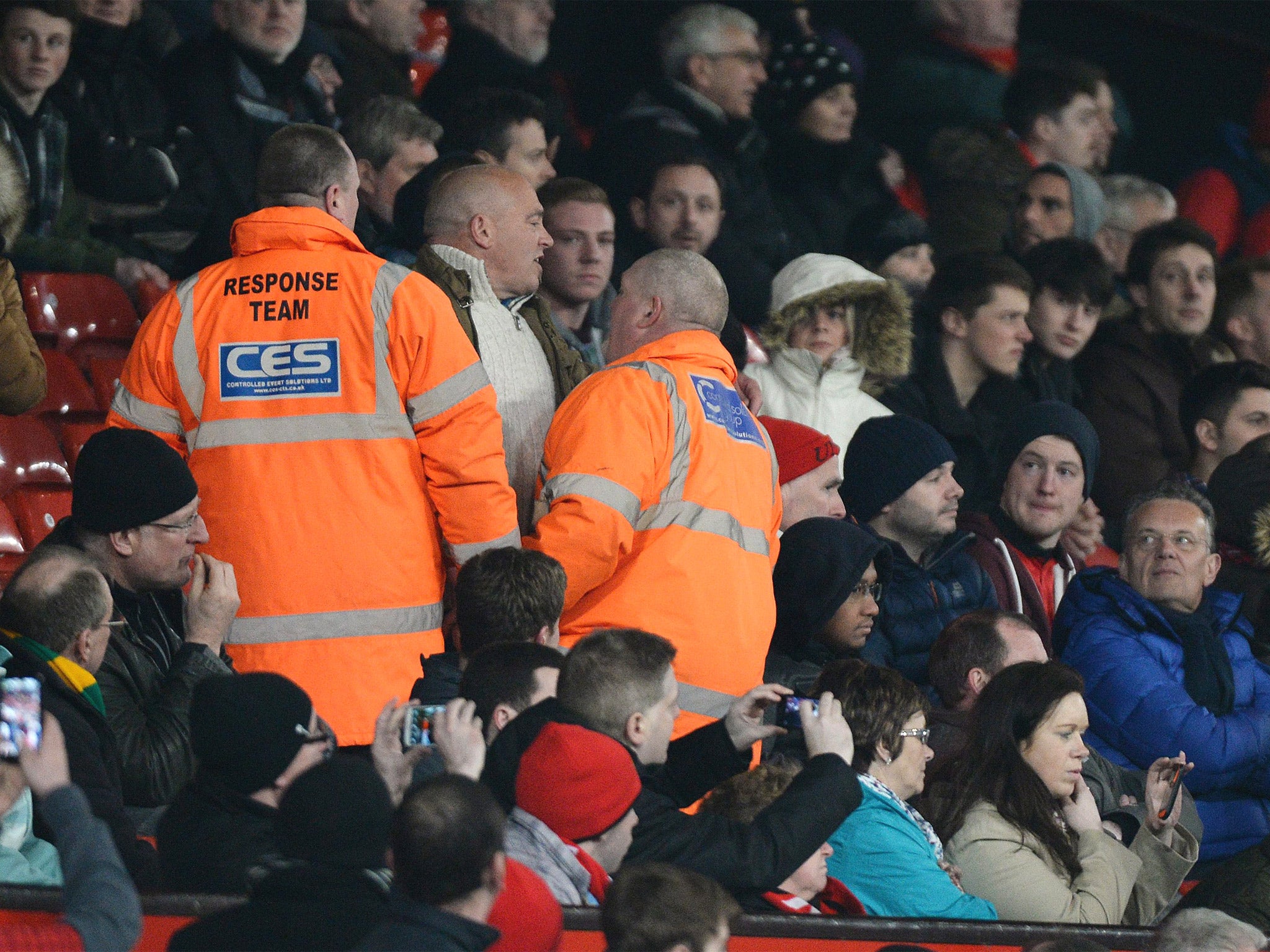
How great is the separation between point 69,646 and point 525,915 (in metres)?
1.31

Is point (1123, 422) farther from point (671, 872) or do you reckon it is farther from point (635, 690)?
point (671, 872)

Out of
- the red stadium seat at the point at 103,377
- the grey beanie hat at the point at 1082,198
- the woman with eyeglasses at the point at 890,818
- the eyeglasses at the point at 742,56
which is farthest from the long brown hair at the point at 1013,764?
the grey beanie hat at the point at 1082,198

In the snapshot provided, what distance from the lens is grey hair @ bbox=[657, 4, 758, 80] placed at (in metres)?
8.95

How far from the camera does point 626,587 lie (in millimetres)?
5117

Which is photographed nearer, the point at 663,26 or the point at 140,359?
the point at 140,359

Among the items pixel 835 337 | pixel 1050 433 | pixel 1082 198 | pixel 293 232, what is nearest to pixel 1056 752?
pixel 1050 433

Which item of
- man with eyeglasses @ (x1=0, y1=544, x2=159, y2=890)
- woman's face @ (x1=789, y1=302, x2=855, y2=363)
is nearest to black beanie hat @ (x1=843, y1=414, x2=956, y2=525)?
woman's face @ (x1=789, y1=302, x2=855, y2=363)

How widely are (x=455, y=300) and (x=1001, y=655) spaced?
71.9 inches

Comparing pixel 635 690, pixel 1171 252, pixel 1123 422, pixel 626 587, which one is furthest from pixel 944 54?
pixel 635 690

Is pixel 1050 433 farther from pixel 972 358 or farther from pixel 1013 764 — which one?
pixel 1013 764

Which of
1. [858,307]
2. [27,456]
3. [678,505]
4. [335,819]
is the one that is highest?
[335,819]

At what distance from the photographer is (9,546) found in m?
5.89

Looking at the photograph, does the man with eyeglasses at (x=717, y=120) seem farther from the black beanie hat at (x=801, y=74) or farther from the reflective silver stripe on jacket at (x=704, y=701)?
the reflective silver stripe on jacket at (x=704, y=701)

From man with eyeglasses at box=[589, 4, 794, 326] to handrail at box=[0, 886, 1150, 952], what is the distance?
4.44 metres
